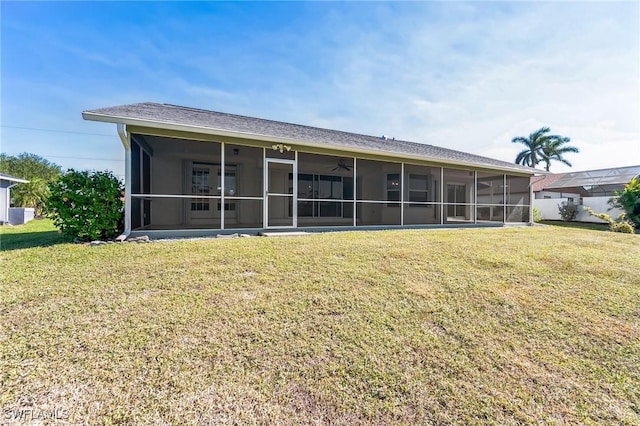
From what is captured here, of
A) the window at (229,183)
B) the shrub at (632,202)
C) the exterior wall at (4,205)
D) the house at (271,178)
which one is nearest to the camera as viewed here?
the house at (271,178)

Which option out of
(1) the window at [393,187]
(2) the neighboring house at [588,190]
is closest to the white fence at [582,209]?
(2) the neighboring house at [588,190]

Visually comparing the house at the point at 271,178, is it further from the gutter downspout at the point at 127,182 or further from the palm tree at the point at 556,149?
the palm tree at the point at 556,149

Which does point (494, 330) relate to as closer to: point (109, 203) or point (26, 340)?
point (26, 340)

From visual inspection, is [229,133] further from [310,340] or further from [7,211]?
[7,211]

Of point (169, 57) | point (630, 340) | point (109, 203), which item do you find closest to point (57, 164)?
point (169, 57)

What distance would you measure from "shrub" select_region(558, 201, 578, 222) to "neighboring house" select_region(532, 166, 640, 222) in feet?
1.13

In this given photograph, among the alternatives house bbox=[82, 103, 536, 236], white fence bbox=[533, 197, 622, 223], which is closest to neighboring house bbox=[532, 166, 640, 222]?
Answer: white fence bbox=[533, 197, 622, 223]

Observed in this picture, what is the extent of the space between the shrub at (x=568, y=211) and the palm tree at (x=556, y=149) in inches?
624

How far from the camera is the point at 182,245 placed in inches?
236

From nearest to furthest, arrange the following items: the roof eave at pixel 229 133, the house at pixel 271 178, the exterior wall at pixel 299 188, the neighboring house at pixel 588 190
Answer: the roof eave at pixel 229 133 < the house at pixel 271 178 < the exterior wall at pixel 299 188 < the neighboring house at pixel 588 190

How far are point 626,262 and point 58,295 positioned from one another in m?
10.2

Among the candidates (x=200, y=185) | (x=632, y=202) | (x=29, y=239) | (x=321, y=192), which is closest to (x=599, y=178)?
(x=632, y=202)

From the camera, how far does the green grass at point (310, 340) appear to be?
2.17 meters

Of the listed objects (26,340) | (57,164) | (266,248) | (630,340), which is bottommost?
(630,340)
